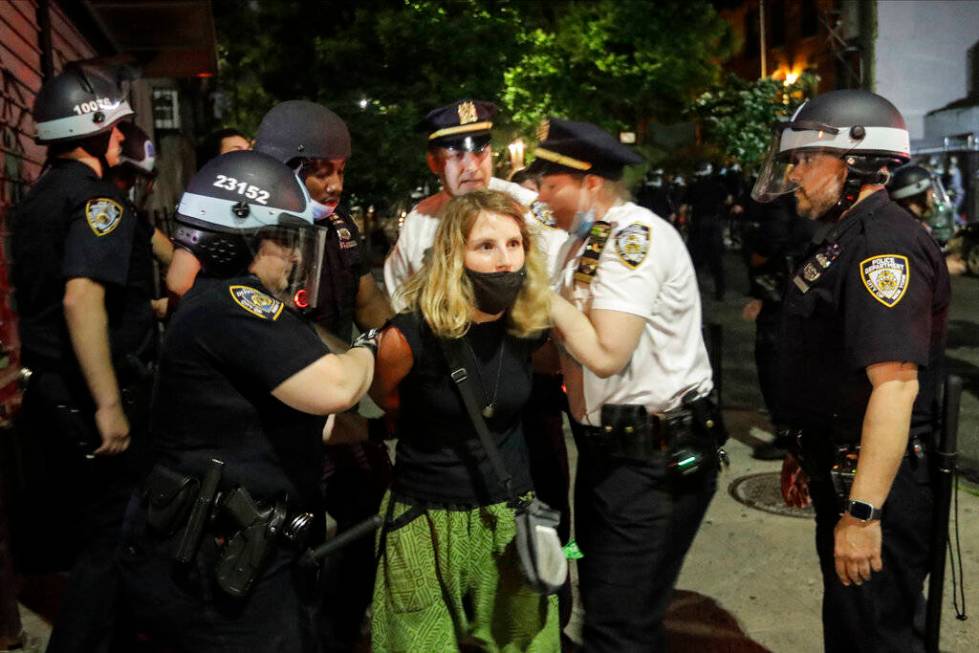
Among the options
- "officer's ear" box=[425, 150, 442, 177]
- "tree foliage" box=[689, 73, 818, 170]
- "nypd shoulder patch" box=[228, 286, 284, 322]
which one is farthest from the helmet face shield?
"tree foliage" box=[689, 73, 818, 170]

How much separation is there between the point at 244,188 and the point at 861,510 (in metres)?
1.85

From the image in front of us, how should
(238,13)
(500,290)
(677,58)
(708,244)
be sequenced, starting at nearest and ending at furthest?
(500,290) < (708,244) < (238,13) < (677,58)

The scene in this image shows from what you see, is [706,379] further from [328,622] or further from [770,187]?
[328,622]

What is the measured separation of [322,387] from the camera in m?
2.28

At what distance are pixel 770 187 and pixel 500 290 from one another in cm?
113

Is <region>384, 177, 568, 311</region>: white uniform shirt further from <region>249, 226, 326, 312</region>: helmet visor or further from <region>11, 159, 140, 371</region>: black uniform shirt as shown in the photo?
<region>249, 226, 326, 312</region>: helmet visor

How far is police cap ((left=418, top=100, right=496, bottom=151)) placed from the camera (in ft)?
13.3

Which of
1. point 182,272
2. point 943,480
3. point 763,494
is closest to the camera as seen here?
point 943,480

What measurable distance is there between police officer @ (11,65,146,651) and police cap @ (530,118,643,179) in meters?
1.65

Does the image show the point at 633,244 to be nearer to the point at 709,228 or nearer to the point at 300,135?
the point at 300,135

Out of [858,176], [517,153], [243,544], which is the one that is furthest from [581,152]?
[517,153]

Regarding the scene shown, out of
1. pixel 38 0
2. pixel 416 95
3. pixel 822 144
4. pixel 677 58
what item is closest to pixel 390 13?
pixel 416 95

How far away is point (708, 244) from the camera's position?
15266 mm

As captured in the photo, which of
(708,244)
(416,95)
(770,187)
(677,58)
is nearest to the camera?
(770,187)
